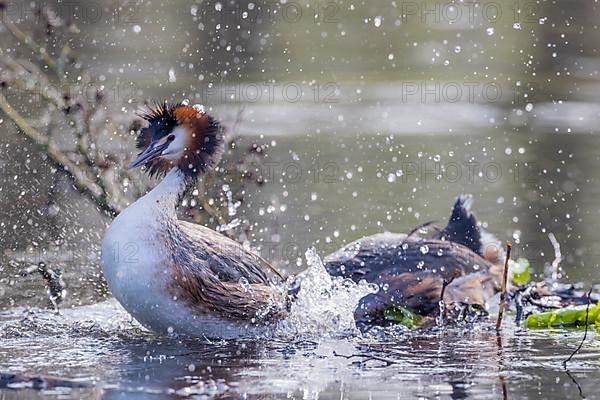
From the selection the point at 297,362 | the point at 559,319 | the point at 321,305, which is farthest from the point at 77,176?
the point at 559,319

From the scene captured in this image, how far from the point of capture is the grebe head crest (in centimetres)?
766

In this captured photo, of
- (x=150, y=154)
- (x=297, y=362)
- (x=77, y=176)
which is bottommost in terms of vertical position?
(x=297, y=362)

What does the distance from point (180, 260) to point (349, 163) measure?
220 inches

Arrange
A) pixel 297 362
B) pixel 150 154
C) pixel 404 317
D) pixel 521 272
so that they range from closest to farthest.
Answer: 1. pixel 297 362
2. pixel 150 154
3. pixel 404 317
4. pixel 521 272

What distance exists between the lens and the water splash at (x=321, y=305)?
766 cm

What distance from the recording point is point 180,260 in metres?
7.34

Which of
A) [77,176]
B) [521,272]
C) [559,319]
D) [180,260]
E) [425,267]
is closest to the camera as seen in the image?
[180,260]

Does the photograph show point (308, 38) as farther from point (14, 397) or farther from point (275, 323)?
point (14, 397)

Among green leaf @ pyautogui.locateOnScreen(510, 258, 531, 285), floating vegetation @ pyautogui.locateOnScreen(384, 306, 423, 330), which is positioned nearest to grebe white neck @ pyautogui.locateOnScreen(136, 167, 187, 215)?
floating vegetation @ pyautogui.locateOnScreen(384, 306, 423, 330)

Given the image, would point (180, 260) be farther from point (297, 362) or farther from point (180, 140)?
point (297, 362)

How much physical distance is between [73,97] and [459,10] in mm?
12968

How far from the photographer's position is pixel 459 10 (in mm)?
21250

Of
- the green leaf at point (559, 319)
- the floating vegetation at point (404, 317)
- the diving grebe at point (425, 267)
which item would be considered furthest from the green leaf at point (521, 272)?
the floating vegetation at point (404, 317)

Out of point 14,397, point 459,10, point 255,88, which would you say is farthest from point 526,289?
point 459,10
